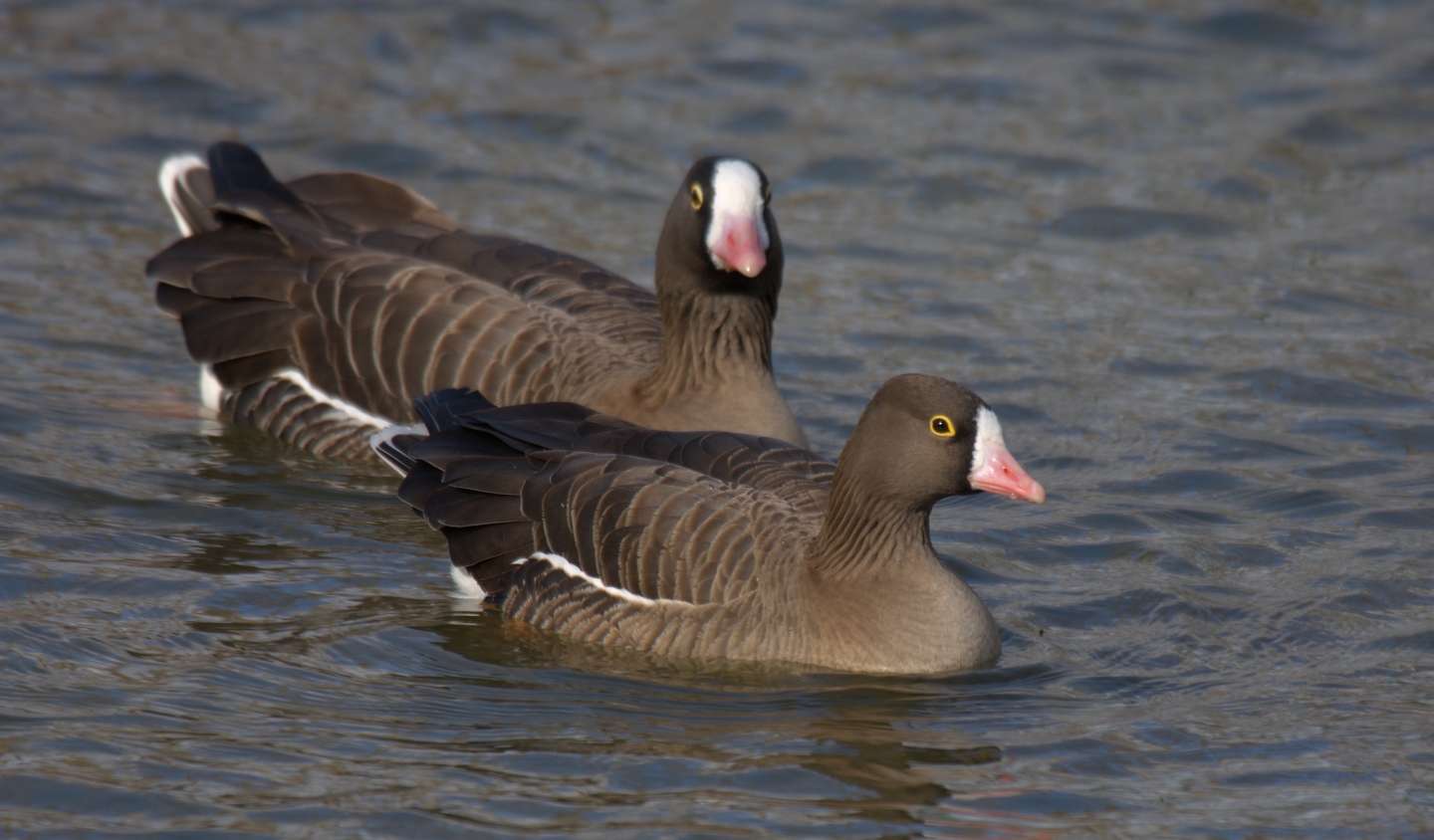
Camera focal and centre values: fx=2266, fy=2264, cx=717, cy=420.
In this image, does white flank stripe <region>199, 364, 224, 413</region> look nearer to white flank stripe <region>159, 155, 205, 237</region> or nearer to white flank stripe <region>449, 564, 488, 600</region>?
white flank stripe <region>159, 155, 205, 237</region>

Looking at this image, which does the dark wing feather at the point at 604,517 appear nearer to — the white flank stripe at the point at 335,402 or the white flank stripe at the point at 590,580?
the white flank stripe at the point at 590,580

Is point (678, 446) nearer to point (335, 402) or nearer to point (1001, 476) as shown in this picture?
point (1001, 476)

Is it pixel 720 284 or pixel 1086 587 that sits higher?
pixel 720 284

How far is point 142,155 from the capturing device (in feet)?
55.6

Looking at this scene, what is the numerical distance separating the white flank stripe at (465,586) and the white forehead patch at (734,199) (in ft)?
6.73

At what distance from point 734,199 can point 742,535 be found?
2045mm

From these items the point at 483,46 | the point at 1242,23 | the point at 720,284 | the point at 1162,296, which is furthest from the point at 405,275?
the point at 1242,23

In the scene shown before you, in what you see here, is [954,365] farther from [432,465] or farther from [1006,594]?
[432,465]

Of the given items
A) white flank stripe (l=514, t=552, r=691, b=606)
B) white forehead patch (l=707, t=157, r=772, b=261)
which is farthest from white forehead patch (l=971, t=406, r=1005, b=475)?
white forehead patch (l=707, t=157, r=772, b=261)

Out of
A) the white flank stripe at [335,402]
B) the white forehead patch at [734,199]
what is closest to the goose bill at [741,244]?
the white forehead patch at [734,199]

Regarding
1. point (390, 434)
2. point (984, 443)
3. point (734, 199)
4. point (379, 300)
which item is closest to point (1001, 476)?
point (984, 443)

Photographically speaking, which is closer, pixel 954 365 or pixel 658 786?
pixel 658 786

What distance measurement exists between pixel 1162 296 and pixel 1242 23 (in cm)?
555

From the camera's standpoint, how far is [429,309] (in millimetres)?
11734
